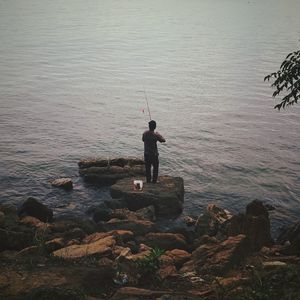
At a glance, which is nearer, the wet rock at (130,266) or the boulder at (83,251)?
the wet rock at (130,266)

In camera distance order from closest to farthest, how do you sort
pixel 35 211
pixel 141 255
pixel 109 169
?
pixel 141 255, pixel 35 211, pixel 109 169

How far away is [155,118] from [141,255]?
22293mm

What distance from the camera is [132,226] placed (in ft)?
46.5

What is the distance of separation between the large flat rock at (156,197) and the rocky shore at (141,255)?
0.04 meters

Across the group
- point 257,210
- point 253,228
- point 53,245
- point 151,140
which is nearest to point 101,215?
point 151,140

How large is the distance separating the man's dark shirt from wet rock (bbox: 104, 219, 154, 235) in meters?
3.58

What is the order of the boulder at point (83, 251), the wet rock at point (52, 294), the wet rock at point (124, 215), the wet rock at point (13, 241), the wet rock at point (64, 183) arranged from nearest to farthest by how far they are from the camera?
1. the wet rock at point (52, 294)
2. the boulder at point (83, 251)
3. the wet rock at point (13, 241)
4. the wet rock at point (124, 215)
5. the wet rock at point (64, 183)

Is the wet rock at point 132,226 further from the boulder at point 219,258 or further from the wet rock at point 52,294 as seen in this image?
the wet rock at point 52,294

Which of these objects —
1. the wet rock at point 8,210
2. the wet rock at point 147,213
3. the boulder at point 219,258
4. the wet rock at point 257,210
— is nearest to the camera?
the boulder at point 219,258

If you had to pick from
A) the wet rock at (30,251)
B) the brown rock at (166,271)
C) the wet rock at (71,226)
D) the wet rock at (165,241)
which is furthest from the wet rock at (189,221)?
the wet rock at (30,251)

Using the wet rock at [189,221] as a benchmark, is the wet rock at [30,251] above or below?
above

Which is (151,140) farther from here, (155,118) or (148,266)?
(155,118)

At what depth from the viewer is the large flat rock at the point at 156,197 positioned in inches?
667

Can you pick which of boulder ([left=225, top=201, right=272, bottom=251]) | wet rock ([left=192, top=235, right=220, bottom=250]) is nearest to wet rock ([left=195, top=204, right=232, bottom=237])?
wet rock ([left=192, top=235, right=220, bottom=250])
